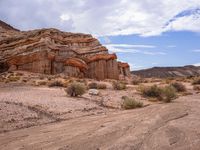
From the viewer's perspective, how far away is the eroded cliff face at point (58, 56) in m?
45.1

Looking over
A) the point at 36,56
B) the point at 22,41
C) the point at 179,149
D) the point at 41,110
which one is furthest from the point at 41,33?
the point at 179,149

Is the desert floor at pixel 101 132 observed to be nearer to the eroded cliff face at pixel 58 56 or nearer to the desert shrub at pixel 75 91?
the desert shrub at pixel 75 91

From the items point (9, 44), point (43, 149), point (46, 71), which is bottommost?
point (43, 149)

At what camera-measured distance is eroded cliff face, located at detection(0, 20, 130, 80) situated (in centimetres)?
4512

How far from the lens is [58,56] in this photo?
46.1 m

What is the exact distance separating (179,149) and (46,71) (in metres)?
39.0

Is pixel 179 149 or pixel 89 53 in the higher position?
pixel 89 53

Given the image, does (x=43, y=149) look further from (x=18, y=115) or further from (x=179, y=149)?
(x=18, y=115)

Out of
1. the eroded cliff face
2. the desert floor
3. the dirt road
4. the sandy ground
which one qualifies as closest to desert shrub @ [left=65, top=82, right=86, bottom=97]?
the sandy ground

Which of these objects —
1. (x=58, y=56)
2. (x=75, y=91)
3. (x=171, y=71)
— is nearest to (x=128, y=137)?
(x=75, y=91)

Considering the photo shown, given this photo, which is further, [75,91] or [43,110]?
[75,91]

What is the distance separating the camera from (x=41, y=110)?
1520cm

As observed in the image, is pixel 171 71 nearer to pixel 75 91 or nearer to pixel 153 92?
pixel 153 92

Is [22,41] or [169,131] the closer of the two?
[169,131]
